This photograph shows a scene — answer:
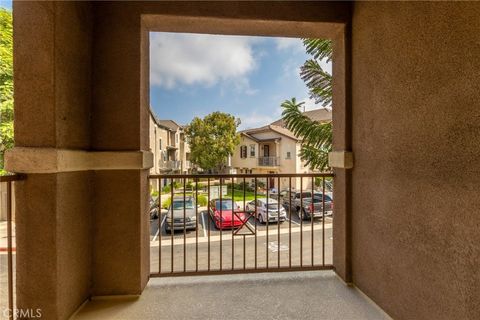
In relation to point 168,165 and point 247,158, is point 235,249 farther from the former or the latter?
point 168,165

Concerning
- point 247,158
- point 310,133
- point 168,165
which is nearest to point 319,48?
point 310,133

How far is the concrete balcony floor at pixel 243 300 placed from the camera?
1.66 m

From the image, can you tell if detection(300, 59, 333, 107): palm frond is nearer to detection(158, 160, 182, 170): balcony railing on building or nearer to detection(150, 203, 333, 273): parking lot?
detection(150, 203, 333, 273): parking lot

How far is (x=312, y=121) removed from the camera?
3.84 m

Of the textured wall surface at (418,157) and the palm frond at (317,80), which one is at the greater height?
the palm frond at (317,80)

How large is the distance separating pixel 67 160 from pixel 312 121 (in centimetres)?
327

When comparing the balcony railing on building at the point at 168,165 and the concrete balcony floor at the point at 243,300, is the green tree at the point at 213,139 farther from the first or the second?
the concrete balcony floor at the point at 243,300

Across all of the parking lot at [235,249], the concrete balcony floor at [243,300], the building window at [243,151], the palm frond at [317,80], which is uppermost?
the palm frond at [317,80]

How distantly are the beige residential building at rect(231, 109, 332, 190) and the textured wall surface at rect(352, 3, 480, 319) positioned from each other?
5226 millimetres

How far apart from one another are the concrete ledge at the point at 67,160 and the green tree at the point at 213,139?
243 inches

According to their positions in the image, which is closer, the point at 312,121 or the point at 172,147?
the point at 312,121

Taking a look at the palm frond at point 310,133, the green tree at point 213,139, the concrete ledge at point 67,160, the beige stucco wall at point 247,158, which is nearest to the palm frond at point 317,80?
the palm frond at point 310,133

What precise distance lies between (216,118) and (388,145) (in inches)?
326

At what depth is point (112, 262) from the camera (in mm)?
1845
